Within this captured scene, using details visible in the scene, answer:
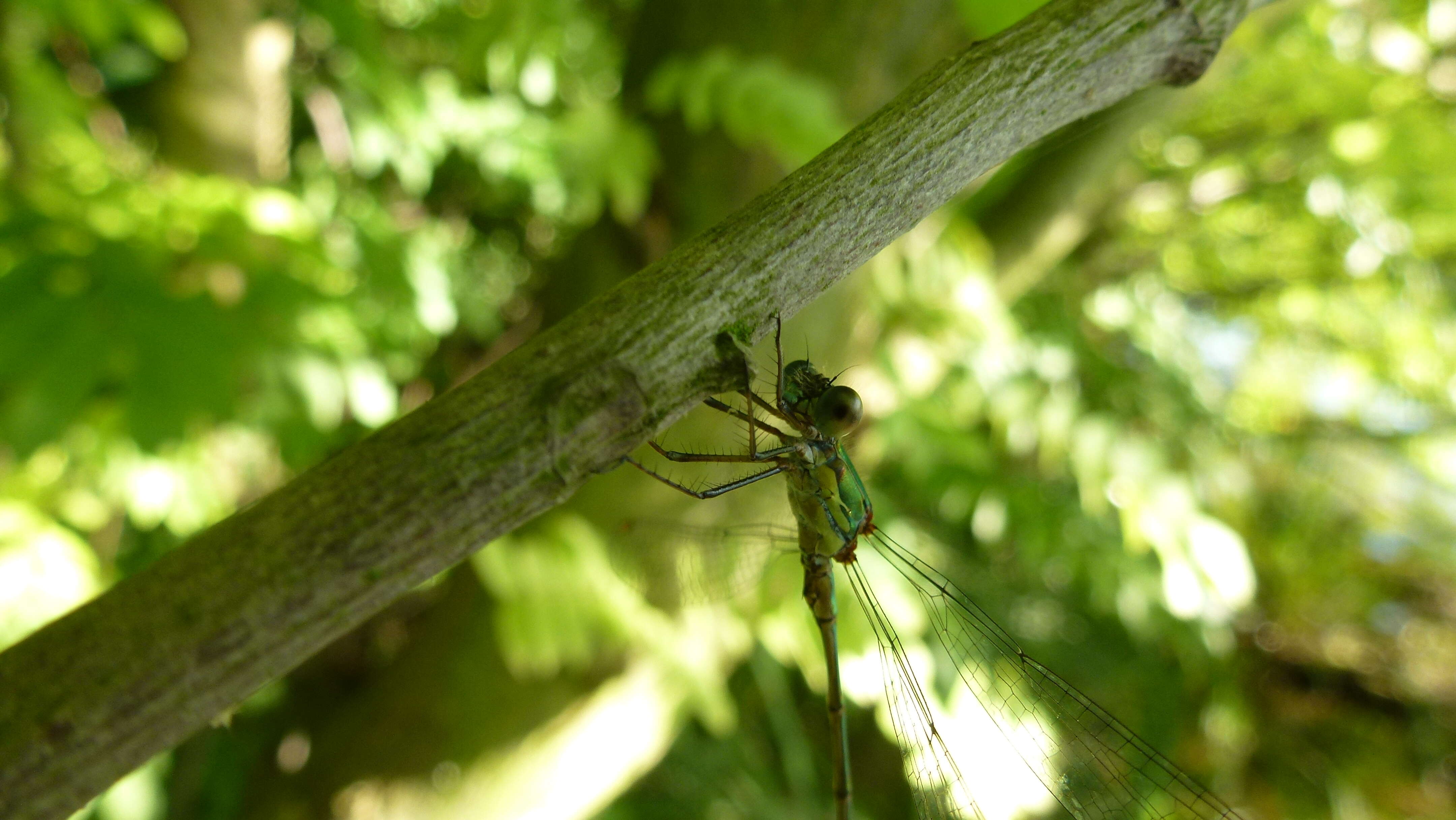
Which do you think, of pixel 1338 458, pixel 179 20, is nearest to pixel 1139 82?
pixel 179 20

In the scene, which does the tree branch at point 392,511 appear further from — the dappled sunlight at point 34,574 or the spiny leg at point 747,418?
the dappled sunlight at point 34,574

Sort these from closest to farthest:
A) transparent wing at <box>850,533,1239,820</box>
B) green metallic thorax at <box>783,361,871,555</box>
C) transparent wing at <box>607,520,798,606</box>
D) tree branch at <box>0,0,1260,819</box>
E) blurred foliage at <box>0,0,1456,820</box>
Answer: tree branch at <box>0,0,1260,819</box>
green metallic thorax at <box>783,361,871,555</box>
transparent wing at <box>850,533,1239,820</box>
blurred foliage at <box>0,0,1456,820</box>
transparent wing at <box>607,520,798,606</box>

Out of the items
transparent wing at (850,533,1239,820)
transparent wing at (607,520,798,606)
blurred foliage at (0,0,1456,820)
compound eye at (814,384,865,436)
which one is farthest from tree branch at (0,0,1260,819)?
transparent wing at (607,520,798,606)

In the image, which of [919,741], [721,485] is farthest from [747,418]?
[919,741]

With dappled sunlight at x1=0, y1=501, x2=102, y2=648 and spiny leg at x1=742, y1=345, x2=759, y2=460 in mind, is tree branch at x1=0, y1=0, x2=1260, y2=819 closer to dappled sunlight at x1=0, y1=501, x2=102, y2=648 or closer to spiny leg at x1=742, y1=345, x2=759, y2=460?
spiny leg at x1=742, y1=345, x2=759, y2=460

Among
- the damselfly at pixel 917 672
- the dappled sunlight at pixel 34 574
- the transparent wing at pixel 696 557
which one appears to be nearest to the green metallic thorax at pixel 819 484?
the damselfly at pixel 917 672

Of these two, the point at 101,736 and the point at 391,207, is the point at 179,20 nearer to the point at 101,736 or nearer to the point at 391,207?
the point at 391,207
